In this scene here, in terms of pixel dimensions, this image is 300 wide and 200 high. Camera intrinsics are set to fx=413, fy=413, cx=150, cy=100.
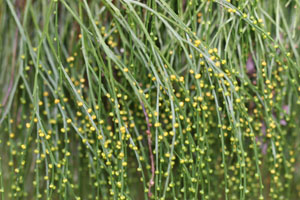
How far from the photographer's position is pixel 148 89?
2.52 ft

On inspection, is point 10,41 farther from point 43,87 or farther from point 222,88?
point 222,88

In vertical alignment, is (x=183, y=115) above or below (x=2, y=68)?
below

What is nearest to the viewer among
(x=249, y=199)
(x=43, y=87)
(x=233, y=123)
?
(x=233, y=123)

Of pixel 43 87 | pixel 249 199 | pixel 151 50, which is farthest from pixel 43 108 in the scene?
pixel 249 199

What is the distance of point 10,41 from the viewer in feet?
2.80

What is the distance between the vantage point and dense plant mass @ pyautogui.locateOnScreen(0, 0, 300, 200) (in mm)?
703

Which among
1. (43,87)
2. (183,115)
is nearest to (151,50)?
(183,115)

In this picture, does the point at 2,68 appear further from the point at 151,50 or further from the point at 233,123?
the point at 233,123

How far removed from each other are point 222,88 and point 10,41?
1.48ft

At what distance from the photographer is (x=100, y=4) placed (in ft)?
2.73

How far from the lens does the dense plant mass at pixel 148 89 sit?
703 millimetres

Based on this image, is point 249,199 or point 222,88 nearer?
point 222,88

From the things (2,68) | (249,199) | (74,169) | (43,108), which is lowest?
(249,199)

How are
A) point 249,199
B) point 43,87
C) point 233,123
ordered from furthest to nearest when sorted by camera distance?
point 249,199 → point 43,87 → point 233,123
